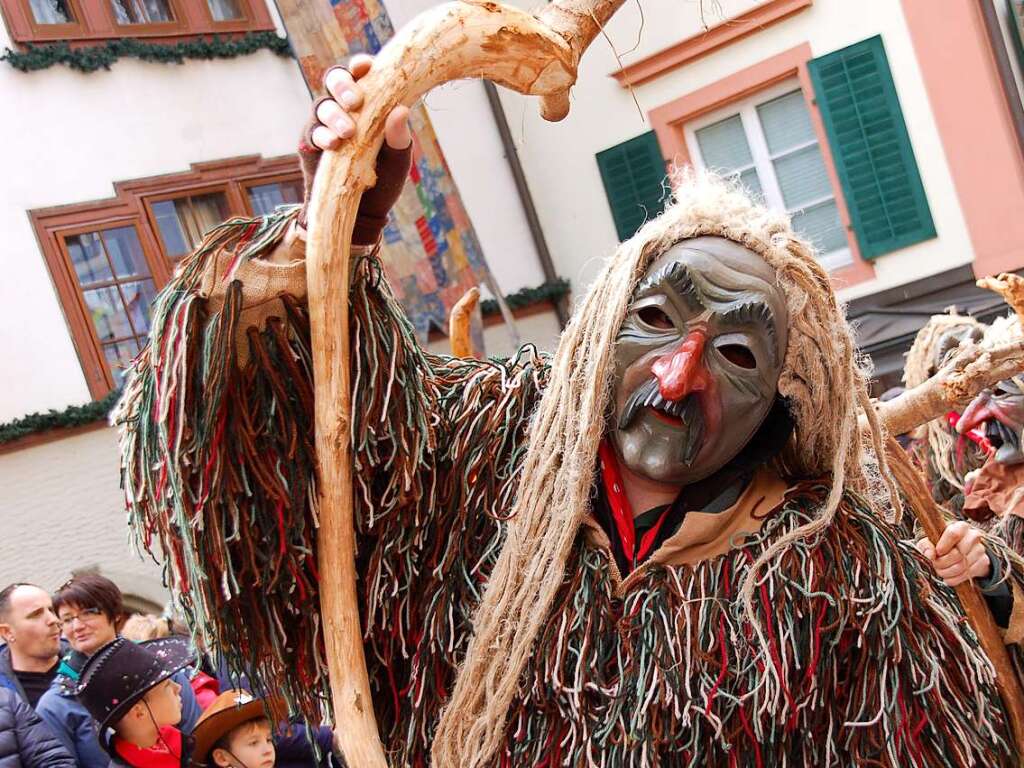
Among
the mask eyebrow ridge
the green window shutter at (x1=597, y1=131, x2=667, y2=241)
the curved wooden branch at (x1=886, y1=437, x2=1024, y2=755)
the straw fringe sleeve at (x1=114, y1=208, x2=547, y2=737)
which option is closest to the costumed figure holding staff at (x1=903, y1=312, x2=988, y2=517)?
the curved wooden branch at (x1=886, y1=437, x2=1024, y2=755)

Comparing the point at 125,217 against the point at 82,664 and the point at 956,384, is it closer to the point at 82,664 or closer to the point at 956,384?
the point at 82,664

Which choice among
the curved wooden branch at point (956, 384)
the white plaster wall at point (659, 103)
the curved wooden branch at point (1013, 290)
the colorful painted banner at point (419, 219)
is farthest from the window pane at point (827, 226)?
the curved wooden branch at point (956, 384)

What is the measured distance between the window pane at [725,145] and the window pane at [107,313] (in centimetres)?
484

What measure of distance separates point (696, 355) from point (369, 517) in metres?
0.61

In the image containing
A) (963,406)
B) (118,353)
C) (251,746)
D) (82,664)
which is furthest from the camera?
(118,353)

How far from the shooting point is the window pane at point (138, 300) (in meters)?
8.83

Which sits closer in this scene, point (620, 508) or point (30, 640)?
point (620, 508)

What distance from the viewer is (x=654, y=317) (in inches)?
82.9

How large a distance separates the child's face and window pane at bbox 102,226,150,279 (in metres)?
6.07

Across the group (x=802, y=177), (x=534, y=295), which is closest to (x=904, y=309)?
(x=802, y=177)

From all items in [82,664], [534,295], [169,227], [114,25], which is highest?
[114,25]

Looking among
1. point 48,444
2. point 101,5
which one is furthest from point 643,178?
point 48,444

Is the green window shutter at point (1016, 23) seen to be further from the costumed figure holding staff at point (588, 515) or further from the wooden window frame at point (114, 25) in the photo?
the costumed figure holding staff at point (588, 515)

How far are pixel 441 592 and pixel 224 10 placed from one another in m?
8.62
